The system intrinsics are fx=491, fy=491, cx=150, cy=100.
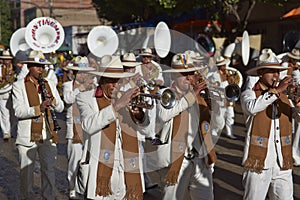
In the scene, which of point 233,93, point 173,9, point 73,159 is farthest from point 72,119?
point 173,9

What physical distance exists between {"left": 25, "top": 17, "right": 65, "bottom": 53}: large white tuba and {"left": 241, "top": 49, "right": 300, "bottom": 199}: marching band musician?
18.4ft

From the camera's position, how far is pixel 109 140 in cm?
425

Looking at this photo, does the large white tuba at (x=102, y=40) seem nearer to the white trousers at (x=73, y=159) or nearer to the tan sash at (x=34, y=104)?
the white trousers at (x=73, y=159)

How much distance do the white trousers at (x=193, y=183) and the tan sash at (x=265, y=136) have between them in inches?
19.5

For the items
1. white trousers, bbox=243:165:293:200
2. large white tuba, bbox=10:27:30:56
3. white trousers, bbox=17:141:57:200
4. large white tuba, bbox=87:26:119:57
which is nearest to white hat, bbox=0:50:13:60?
large white tuba, bbox=10:27:30:56

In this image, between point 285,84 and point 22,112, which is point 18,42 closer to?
point 22,112

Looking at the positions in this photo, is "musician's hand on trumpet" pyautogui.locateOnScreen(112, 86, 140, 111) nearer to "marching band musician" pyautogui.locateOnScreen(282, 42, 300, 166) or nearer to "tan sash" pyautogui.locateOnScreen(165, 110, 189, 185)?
"tan sash" pyautogui.locateOnScreen(165, 110, 189, 185)

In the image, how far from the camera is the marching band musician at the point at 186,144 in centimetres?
481

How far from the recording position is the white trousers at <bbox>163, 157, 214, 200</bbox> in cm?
493

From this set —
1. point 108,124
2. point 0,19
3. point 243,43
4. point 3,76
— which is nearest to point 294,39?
point 243,43

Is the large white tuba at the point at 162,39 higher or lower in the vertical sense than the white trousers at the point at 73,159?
higher

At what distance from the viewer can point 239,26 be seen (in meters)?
16.8

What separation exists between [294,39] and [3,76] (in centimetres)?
662

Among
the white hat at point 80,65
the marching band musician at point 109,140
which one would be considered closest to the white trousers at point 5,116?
the white hat at point 80,65
